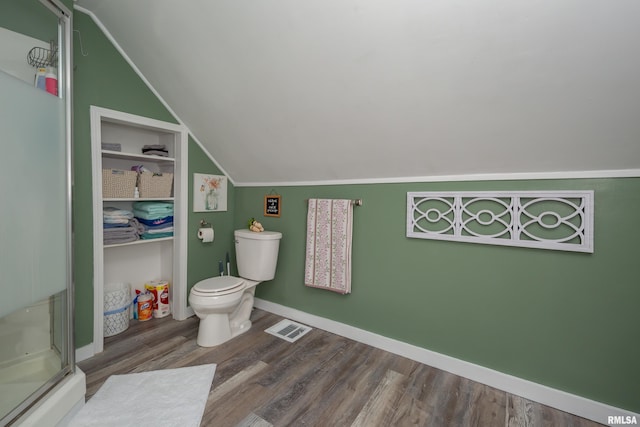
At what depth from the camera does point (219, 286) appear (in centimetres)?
217

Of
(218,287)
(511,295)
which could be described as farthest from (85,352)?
(511,295)

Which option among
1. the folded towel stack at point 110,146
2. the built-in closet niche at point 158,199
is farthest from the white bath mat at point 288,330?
the folded towel stack at point 110,146

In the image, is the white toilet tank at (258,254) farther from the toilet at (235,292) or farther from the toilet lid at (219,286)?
the toilet lid at (219,286)

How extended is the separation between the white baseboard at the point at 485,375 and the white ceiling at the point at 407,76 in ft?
3.92

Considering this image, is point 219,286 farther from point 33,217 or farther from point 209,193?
point 33,217

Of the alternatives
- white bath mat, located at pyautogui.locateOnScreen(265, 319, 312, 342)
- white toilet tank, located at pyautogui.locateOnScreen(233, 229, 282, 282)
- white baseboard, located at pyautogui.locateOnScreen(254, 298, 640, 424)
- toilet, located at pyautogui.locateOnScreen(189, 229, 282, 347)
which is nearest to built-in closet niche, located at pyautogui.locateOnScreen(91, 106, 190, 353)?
toilet, located at pyautogui.locateOnScreen(189, 229, 282, 347)

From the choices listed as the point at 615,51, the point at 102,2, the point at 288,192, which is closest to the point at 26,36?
the point at 102,2

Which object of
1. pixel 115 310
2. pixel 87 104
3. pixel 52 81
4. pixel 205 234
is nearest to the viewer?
pixel 52 81

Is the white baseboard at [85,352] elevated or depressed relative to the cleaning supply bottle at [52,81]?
depressed

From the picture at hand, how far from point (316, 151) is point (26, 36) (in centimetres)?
166

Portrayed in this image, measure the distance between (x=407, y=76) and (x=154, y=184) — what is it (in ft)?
6.76

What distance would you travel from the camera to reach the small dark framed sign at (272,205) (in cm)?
271

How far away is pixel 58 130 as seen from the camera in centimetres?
141

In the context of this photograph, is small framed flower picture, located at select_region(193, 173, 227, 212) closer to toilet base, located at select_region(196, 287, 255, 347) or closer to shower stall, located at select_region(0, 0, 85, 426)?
toilet base, located at select_region(196, 287, 255, 347)
